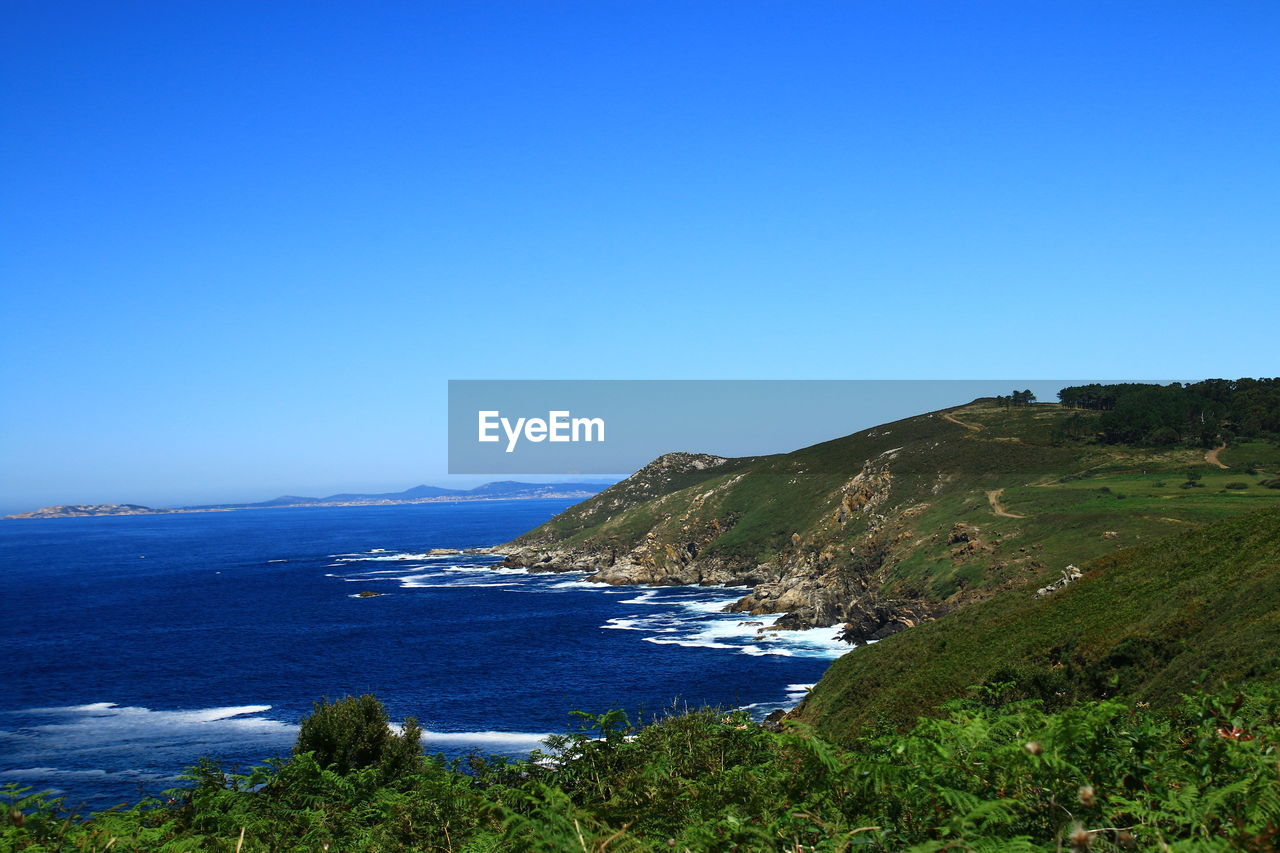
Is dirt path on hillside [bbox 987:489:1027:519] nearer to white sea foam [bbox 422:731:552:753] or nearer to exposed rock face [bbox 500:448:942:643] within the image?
exposed rock face [bbox 500:448:942:643]

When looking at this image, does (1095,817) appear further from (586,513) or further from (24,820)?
(586,513)

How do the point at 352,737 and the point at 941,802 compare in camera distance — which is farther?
the point at 352,737

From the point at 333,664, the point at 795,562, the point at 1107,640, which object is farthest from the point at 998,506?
the point at 333,664

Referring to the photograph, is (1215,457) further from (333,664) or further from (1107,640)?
(333,664)


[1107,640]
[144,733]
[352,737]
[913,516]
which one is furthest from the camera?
[913,516]

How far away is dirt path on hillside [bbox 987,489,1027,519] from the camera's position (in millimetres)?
95269

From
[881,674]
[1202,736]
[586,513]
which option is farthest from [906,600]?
[586,513]

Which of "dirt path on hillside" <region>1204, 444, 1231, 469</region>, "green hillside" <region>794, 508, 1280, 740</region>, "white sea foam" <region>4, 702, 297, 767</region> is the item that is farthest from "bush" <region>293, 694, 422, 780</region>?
"dirt path on hillside" <region>1204, 444, 1231, 469</region>

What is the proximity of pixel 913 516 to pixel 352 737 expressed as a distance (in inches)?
3663

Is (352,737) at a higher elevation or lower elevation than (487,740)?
higher

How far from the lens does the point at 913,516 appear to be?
11200 cm

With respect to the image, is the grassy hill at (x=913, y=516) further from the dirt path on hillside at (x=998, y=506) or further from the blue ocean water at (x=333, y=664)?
the blue ocean water at (x=333, y=664)

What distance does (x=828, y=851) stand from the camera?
5520 millimetres

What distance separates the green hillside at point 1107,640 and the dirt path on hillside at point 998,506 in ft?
140
